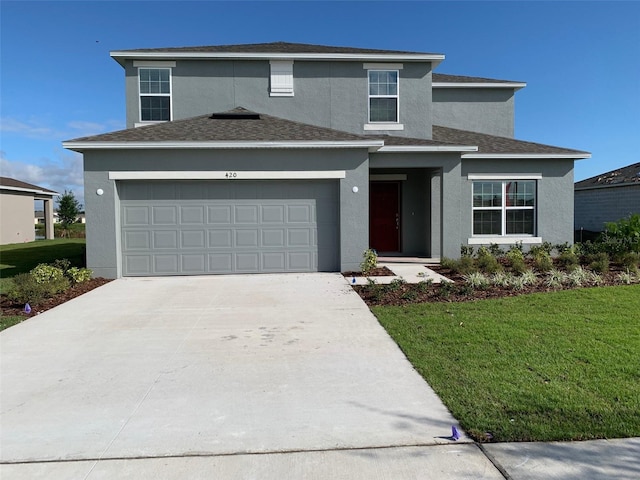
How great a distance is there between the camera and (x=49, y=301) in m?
9.37

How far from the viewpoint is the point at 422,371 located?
5.28 m

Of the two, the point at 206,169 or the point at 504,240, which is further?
the point at 504,240

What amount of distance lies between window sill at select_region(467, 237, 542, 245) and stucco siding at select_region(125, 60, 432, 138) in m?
3.83

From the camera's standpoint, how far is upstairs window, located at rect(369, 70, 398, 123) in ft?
50.5

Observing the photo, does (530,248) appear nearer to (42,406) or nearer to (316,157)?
(316,157)

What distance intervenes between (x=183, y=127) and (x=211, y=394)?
33.0 ft

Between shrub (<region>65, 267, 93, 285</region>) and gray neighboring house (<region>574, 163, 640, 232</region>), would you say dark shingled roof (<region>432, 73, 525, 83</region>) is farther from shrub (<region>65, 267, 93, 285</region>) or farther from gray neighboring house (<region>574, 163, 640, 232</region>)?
shrub (<region>65, 267, 93, 285</region>)

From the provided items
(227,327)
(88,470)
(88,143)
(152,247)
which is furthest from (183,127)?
(88,470)

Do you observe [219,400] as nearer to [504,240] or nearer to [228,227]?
[228,227]

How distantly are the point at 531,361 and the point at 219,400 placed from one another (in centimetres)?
355

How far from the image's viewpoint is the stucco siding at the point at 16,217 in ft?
87.8

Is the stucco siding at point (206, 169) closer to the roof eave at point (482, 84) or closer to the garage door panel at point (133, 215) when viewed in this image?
the garage door panel at point (133, 215)

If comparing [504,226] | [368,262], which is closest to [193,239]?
[368,262]

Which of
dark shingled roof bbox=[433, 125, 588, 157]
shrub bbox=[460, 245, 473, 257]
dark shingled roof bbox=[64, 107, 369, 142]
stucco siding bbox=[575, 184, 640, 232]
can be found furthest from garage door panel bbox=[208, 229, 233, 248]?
stucco siding bbox=[575, 184, 640, 232]
